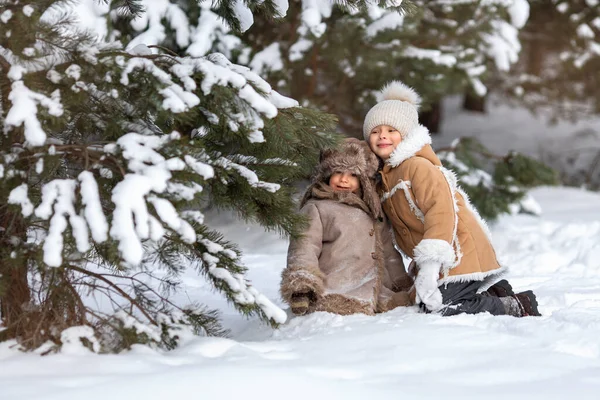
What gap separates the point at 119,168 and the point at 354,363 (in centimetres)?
121

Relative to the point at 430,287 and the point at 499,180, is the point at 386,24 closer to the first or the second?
the point at 499,180

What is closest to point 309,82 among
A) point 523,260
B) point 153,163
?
point 523,260

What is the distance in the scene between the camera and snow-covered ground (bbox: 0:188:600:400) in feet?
8.43

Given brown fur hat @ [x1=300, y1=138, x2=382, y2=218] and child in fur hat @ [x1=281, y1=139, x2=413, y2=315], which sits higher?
brown fur hat @ [x1=300, y1=138, x2=382, y2=218]

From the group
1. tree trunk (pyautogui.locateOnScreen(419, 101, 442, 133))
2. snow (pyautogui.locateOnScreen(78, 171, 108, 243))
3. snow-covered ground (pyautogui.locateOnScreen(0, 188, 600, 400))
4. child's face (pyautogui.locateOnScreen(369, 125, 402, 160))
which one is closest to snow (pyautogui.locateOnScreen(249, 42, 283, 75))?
child's face (pyautogui.locateOnScreen(369, 125, 402, 160))

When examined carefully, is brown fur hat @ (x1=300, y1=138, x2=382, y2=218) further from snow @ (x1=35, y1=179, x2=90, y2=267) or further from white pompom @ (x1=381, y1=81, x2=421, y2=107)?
snow @ (x1=35, y1=179, x2=90, y2=267)

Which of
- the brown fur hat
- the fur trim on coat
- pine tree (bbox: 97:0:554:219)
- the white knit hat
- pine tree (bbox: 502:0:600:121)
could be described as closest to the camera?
the fur trim on coat

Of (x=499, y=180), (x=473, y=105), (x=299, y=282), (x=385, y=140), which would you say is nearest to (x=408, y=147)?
(x=385, y=140)

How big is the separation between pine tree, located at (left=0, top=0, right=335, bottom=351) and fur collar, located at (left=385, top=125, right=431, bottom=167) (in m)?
0.80

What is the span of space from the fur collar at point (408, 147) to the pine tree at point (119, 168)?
2.61ft

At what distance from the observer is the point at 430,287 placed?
151 inches

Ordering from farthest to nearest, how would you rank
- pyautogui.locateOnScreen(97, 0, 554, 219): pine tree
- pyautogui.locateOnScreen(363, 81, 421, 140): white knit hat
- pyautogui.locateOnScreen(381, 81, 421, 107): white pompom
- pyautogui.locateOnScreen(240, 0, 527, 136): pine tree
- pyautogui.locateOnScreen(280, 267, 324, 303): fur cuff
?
pyautogui.locateOnScreen(240, 0, 527, 136): pine tree → pyautogui.locateOnScreen(97, 0, 554, 219): pine tree → pyautogui.locateOnScreen(381, 81, 421, 107): white pompom → pyautogui.locateOnScreen(363, 81, 421, 140): white knit hat → pyautogui.locateOnScreen(280, 267, 324, 303): fur cuff

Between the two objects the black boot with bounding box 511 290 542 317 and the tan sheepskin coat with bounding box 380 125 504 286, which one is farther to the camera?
the black boot with bounding box 511 290 542 317

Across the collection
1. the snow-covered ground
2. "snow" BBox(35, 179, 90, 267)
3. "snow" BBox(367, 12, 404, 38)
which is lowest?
the snow-covered ground
